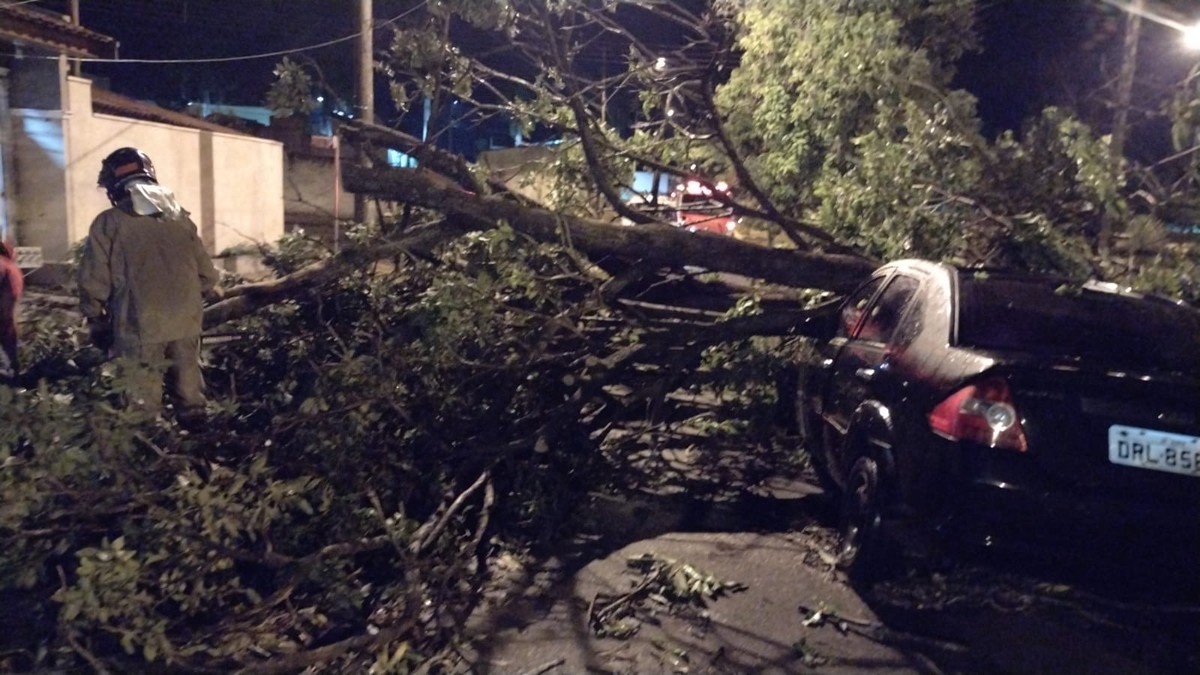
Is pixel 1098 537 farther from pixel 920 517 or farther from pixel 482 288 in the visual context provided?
pixel 482 288

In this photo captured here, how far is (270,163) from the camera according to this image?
1870cm

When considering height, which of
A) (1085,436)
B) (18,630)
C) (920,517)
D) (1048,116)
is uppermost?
(1048,116)

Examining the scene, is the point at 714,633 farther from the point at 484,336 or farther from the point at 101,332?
the point at 101,332

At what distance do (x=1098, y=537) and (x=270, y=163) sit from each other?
57.2 feet

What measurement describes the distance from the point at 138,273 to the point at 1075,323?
4590 millimetres

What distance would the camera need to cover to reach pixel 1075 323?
4508mm

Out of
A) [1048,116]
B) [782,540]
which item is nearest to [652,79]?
[1048,116]

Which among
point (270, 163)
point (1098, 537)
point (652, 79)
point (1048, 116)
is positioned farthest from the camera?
point (270, 163)

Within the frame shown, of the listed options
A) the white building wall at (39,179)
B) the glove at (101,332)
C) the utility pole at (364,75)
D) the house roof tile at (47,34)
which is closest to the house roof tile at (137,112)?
the white building wall at (39,179)

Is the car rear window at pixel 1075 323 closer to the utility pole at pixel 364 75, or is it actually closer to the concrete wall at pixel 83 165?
the utility pole at pixel 364 75

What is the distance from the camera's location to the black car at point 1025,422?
3.76 m

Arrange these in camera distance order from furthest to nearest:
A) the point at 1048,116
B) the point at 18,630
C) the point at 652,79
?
1. the point at 652,79
2. the point at 1048,116
3. the point at 18,630

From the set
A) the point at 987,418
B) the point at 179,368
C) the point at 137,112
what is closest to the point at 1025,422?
the point at 987,418

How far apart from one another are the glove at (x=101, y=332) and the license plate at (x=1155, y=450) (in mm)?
4824
